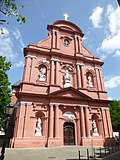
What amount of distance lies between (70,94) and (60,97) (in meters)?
1.65

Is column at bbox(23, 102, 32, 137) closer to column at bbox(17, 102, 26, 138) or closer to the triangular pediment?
column at bbox(17, 102, 26, 138)

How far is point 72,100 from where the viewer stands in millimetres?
20922

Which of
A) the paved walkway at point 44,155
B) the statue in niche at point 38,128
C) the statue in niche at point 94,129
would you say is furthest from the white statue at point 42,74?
the paved walkway at point 44,155

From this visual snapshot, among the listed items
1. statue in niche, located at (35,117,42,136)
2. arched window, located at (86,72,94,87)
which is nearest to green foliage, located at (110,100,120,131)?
arched window, located at (86,72,94,87)

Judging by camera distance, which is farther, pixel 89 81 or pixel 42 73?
pixel 89 81

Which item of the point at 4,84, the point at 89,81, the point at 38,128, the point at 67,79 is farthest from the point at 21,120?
the point at 89,81

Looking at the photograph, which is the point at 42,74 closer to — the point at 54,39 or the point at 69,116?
the point at 54,39

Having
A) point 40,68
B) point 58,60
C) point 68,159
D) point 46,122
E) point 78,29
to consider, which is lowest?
point 68,159

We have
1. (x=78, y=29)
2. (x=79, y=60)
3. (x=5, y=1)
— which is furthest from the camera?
(x=78, y=29)

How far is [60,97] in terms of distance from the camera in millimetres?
20156

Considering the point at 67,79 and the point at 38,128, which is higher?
the point at 67,79

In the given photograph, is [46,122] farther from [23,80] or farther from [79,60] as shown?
[79,60]

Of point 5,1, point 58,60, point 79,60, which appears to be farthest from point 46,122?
point 5,1

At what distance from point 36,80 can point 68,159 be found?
12418 millimetres
